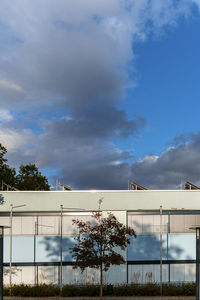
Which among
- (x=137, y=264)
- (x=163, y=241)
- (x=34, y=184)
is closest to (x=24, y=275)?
(x=137, y=264)

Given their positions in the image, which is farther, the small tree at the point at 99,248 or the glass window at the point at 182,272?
the glass window at the point at 182,272

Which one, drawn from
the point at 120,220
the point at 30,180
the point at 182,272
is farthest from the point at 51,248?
the point at 30,180

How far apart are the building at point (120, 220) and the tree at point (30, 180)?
148ft

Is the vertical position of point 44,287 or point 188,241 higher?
point 188,241

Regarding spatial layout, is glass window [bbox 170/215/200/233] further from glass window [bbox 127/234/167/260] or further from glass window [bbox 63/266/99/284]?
glass window [bbox 63/266/99/284]

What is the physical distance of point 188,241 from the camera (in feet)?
120

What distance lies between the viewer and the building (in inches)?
1427

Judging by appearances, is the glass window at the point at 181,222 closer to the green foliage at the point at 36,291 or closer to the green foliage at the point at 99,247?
the green foliage at the point at 99,247

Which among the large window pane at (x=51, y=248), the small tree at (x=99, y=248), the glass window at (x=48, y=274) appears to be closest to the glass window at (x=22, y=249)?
the large window pane at (x=51, y=248)

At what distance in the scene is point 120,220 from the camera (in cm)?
3709

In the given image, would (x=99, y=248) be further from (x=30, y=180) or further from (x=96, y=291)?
(x=30, y=180)

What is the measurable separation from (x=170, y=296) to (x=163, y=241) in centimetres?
705

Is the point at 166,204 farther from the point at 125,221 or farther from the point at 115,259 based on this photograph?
→ the point at 115,259

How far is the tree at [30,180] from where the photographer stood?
82938 millimetres
